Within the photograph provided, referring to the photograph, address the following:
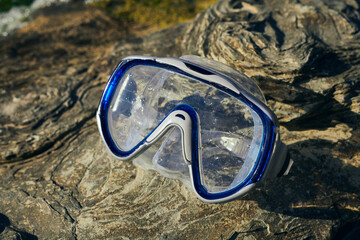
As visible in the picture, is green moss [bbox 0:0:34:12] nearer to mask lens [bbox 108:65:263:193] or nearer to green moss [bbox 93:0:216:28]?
green moss [bbox 93:0:216:28]

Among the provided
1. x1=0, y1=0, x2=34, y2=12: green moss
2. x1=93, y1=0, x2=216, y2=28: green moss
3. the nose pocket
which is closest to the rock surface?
the nose pocket

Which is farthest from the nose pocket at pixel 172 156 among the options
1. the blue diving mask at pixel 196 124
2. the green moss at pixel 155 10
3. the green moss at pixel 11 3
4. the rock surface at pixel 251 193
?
the green moss at pixel 11 3

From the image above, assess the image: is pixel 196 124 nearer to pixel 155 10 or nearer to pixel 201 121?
pixel 201 121

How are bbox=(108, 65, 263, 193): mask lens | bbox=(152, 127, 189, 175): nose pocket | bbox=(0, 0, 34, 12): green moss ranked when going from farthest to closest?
1. bbox=(0, 0, 34, 12): green moss
2. bbox=(152, 127, 189, 175): nose pocket
3. bbox=(108, 65, 263, 193): mask lens

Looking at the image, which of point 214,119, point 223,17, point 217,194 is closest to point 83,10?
point 223,17

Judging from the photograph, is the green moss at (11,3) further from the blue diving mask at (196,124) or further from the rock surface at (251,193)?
the blue diving mask at (196,124)

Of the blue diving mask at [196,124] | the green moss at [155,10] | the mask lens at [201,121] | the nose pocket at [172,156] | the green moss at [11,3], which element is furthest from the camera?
the green moss at [11,3]

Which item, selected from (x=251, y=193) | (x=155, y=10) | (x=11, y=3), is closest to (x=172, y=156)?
(x=251, y=193)
